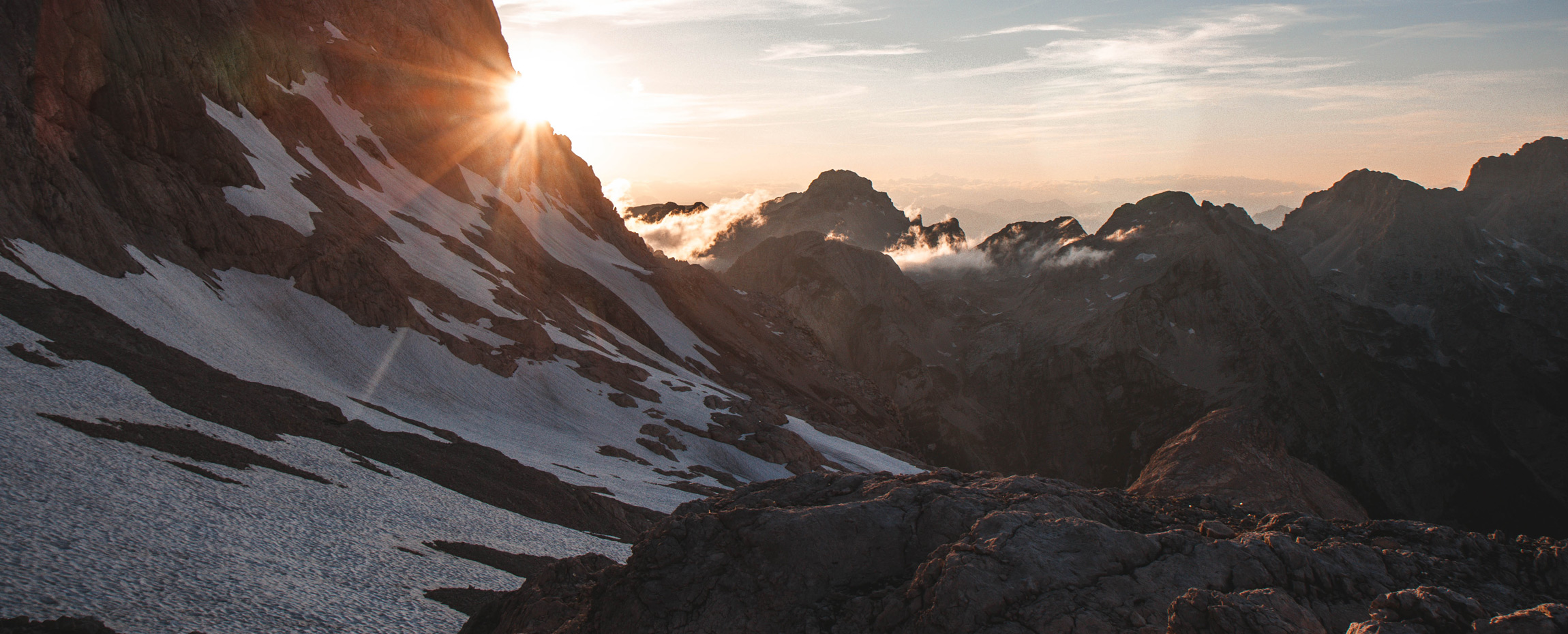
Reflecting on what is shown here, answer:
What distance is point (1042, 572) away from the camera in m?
13.9

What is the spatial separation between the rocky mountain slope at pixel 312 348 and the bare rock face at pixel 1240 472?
96.1 feet

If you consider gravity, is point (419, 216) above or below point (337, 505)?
above

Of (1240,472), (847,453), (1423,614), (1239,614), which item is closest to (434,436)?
(847,453)

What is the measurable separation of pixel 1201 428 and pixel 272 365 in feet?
187

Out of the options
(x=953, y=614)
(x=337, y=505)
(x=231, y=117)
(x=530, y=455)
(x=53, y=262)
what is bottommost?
(x=530, y=455)

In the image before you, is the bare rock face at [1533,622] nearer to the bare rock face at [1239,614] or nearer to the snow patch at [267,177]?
the bare rock face at [1239,614]

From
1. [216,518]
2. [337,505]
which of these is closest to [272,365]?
[337,505]

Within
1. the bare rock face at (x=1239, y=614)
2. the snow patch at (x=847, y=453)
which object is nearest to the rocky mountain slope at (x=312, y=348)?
the snow patch at (x=847, y=453)

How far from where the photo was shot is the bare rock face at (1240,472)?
50.0 metres

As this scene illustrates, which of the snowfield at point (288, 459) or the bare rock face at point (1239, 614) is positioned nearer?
the bare rock face at point (1239, 614)

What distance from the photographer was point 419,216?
8769cm

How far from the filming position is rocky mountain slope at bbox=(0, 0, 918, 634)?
72.8ft

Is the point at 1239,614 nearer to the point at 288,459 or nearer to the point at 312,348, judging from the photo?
the point at 288,459

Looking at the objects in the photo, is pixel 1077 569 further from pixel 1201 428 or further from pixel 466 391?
pixel 466 391
